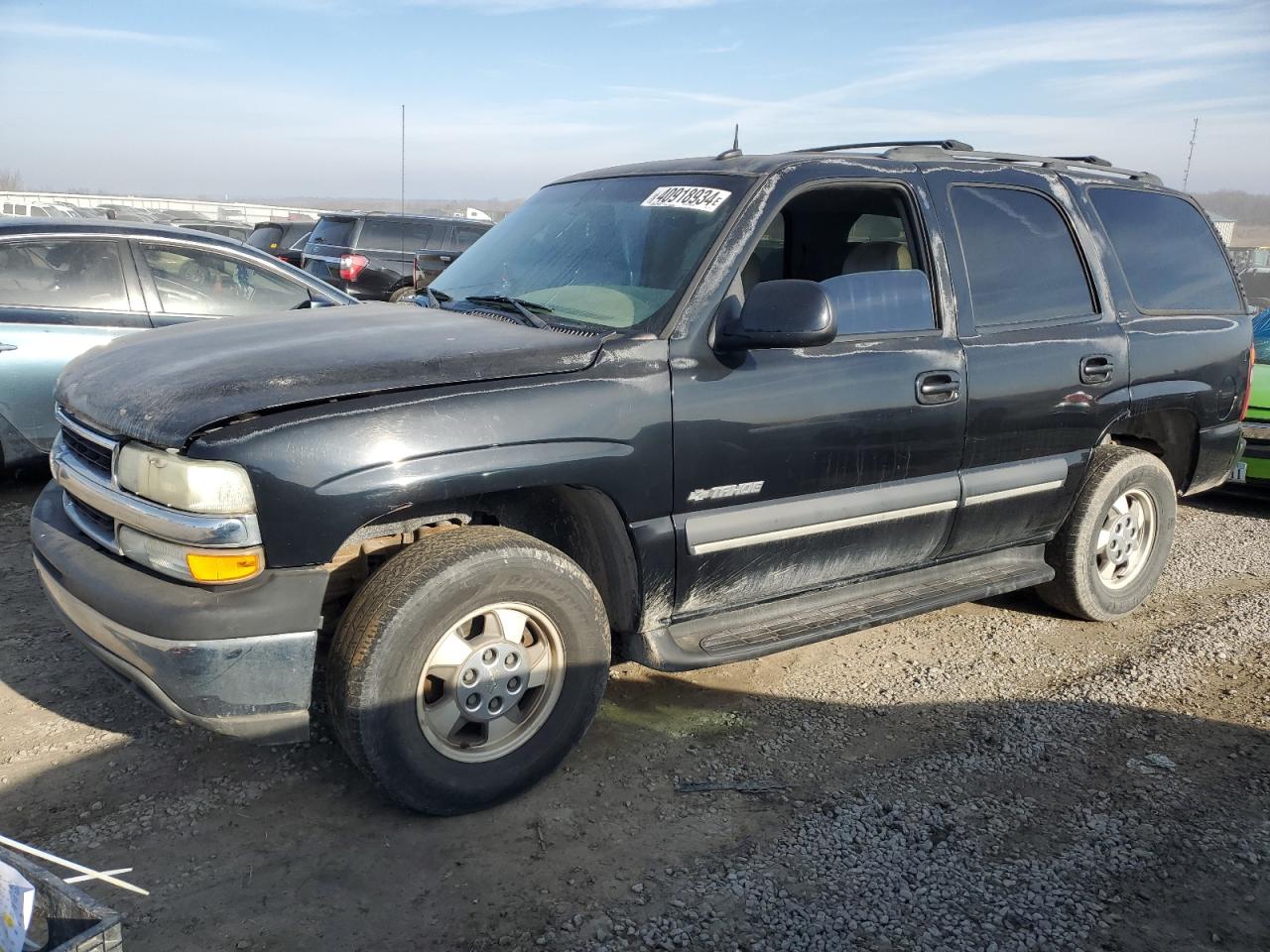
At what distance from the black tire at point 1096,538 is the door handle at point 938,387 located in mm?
1139

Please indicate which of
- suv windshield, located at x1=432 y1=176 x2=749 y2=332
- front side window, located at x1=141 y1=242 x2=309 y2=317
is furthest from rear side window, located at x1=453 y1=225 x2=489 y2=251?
suv windshield, located at x1=432 y1=176 x2=749 y2=332

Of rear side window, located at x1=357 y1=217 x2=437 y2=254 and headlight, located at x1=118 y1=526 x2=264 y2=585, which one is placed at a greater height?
rear side window, located at x1=357 y1=217 x2=437 y2=254

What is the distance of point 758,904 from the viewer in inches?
108

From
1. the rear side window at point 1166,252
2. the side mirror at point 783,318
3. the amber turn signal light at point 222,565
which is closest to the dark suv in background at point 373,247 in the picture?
the rear side window at point 1166,252

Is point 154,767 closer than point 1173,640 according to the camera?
Yes

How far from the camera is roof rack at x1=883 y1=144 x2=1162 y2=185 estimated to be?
423 centimetres

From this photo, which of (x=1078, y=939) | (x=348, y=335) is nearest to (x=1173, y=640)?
(x=1078, y=939)

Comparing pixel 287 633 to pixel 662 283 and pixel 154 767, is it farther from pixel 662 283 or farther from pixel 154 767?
pixel 662 283

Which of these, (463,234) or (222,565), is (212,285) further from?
(463,234)

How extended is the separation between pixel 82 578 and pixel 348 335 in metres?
1.05

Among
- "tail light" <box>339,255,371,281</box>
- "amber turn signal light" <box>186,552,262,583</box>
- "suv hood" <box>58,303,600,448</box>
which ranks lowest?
"amber turn signal light" <box>186,552,262,583</box>

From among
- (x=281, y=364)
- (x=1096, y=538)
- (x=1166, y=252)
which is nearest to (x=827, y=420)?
(x=281, y=364)

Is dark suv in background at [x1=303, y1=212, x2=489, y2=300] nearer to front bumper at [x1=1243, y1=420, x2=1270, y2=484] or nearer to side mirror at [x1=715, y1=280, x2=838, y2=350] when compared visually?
front bumper at [x1=1243, y1=420, x2=1270, y2=484]

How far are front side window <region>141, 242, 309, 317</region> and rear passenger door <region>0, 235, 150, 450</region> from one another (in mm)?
169
